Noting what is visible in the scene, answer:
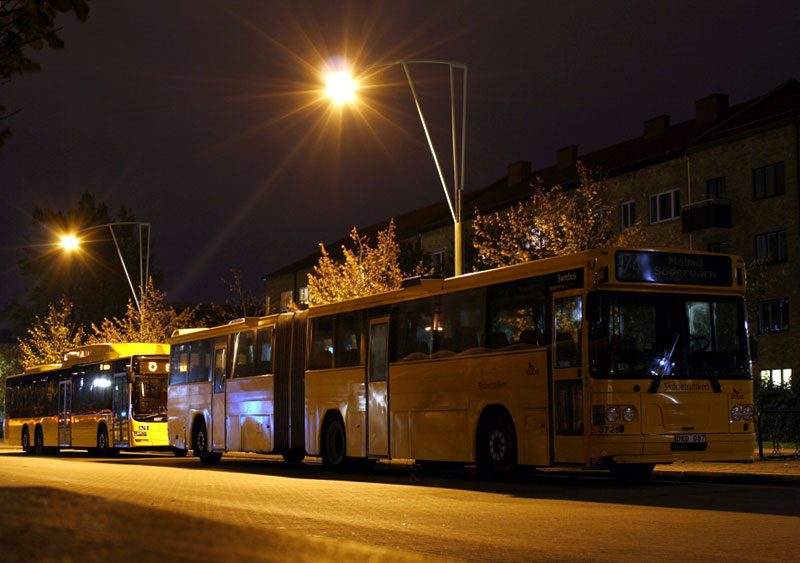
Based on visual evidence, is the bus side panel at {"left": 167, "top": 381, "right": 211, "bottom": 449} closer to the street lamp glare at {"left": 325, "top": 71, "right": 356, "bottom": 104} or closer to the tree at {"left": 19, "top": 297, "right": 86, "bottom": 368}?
the street lamp glare at {"left": 325, "top": 71, "right": 356, "bottom": 104}

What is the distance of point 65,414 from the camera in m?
40.8

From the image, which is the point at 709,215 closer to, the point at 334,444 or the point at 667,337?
the point at 334,444

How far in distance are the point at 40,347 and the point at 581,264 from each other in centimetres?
6402

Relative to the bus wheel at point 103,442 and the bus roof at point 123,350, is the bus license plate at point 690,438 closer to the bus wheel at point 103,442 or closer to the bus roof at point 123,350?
the bus roof at point 123,350

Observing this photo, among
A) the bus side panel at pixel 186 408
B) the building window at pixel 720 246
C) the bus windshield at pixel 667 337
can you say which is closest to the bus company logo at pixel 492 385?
the bus windshield at pixel 667 337

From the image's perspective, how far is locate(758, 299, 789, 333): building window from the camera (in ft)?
144

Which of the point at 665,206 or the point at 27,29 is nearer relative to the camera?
the point at 27,29

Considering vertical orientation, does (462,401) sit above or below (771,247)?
below

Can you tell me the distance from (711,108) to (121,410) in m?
30.8

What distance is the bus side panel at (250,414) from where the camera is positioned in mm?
25297

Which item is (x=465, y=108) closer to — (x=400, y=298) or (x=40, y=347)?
(x=400, y=298)

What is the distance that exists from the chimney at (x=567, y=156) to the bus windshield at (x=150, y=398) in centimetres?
3321

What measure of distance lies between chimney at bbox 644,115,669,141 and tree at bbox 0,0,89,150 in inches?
1908

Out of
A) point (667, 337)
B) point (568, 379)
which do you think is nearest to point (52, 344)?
point (568, 379)
